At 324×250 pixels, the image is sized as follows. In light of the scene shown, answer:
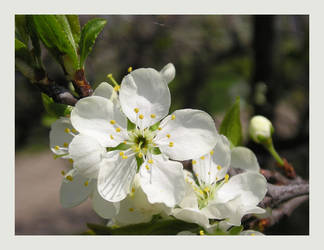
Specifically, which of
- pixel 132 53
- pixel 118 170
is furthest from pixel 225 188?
pixel 132 53

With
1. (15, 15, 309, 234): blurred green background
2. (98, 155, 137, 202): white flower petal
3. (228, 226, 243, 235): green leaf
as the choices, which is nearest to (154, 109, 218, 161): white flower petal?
(98, 155, 137, 202): white flower petal

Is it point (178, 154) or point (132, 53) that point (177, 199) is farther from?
point (132, 53)

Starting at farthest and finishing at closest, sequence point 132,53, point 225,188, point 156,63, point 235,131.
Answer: point 156,63 < point 132,53 < point 235,131 < point 225,188

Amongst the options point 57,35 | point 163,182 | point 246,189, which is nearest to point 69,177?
point 163,182

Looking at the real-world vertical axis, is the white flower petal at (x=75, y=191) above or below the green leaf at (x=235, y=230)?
above

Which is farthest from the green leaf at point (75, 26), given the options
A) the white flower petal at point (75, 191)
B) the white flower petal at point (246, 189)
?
the white flower petal at point (246, 189)

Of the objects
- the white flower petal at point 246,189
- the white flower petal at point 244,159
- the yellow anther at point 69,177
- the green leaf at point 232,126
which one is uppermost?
the green leaf at point 232,126

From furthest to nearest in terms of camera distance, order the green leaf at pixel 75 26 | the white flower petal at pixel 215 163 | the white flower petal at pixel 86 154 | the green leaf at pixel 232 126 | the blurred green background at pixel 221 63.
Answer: the blurred green background at pixel 221 63 < the green leaf at pixel 232 126 < the white flower petal at pixel 215 163 < the green leaf at pixel 75 26 < the white flower petal at pixel 86 154

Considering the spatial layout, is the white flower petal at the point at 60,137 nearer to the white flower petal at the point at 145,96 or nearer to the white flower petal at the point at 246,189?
the white flower petal at the point at 145,96

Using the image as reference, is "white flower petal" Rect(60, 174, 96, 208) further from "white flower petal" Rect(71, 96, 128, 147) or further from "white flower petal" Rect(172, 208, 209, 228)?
"white flower petal" Rect(172, 208, 209, 228)
